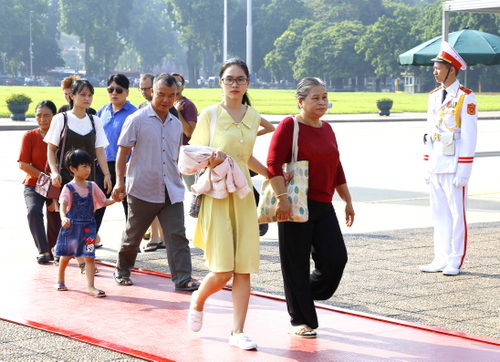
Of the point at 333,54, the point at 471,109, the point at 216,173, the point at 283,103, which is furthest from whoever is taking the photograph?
the point at 333,54

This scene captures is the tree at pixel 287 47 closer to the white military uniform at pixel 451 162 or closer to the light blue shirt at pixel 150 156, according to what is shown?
the white military uniform at pixel 451 162

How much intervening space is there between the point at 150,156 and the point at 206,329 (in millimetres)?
1785

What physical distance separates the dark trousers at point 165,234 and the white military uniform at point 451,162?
227cm

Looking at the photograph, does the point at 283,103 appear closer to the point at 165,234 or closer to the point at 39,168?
the point at 39,168

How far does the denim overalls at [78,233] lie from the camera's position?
246 inches

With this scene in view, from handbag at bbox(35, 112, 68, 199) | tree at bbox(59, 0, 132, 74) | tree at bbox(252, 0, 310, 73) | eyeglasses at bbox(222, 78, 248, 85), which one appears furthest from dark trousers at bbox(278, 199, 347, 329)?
tree at bbox(59, 0, 132, 74)

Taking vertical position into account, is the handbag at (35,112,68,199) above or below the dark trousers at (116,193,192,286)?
above

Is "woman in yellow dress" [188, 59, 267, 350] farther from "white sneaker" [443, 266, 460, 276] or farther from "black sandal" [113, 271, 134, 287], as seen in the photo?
"white sneaker" [443, 266, 460, 276]

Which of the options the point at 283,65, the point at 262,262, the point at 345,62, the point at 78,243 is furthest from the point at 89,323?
the point at 283,65

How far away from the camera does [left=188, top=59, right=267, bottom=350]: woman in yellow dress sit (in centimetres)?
479

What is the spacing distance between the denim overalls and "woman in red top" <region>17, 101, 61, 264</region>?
1.25 m

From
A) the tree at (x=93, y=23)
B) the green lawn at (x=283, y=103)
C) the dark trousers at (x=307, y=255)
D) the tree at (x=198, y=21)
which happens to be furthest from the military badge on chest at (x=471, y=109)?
the tree at (x=93, y=23)

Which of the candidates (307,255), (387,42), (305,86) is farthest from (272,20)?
(307,255)

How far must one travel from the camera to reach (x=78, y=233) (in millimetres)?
6301
